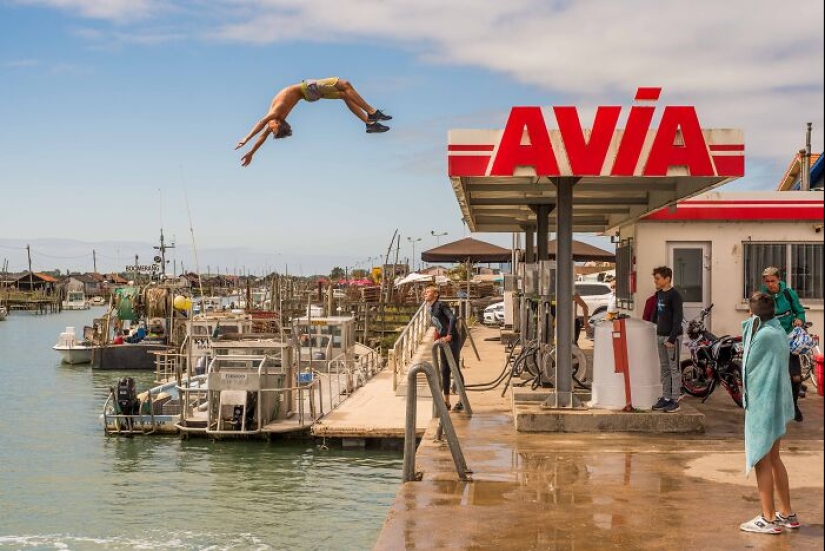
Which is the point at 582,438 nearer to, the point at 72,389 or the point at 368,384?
the point at 368,384

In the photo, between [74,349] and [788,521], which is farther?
[74,349]

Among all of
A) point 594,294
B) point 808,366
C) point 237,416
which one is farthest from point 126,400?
point 808,366

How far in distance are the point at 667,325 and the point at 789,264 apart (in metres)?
7.41

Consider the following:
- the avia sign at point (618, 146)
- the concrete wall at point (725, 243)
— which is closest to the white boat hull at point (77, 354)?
the concrete wall at point (725, 243)

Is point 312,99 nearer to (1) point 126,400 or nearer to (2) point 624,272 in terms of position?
(2) point 624,272

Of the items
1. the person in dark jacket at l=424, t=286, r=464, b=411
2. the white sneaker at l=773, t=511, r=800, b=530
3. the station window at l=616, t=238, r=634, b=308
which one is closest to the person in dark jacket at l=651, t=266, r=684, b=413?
the person in dark jacket at l=424, t=286, r=464, b=411

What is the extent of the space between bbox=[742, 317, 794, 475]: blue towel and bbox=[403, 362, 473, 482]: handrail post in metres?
2.59

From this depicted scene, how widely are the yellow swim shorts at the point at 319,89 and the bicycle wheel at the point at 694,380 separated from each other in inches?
261

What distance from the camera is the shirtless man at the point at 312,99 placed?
36.7 feet

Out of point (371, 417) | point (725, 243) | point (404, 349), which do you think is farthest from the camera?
point (404, 349)

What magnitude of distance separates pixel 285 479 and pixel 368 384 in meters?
8.55

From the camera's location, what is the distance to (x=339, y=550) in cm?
1623

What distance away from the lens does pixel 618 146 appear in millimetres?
10312

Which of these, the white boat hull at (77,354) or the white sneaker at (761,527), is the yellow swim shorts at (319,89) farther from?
the white boat hull at (77,354)
